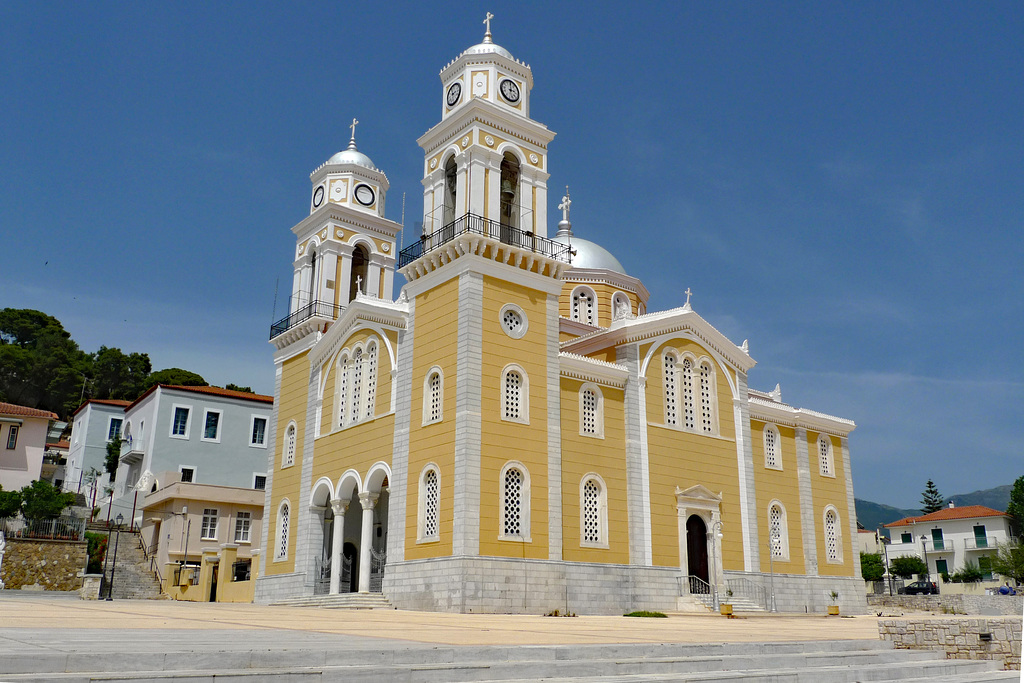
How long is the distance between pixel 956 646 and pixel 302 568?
2021 cm

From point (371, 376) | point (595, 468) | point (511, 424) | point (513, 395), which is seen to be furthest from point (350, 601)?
point (595, 468)

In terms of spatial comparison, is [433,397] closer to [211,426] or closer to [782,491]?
[782,491]

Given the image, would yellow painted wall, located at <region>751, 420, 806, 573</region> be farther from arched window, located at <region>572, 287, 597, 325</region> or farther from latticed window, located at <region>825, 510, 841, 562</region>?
arched window, located at <region>572, 287, 597, 325</region>

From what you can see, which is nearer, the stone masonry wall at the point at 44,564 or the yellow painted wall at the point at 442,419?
the yellow painted wall at the point at 442,419

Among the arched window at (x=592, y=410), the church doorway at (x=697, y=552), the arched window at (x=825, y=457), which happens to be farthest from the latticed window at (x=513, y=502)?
the arched window at (x=825, y=457)

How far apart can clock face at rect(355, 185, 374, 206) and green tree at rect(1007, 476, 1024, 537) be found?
3910 centimetres

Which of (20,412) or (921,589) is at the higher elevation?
(20,412)

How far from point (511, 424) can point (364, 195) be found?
13.5 m

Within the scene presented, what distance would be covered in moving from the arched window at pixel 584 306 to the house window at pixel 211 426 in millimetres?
19303

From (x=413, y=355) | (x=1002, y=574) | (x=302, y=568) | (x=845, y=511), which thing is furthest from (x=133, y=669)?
(x=1002, y=574)

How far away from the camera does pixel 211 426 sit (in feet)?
136

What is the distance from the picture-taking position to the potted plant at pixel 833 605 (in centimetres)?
2848

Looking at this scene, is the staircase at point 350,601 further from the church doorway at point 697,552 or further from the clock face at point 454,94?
the clock face at point 454,94

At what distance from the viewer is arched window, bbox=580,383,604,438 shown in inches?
985
